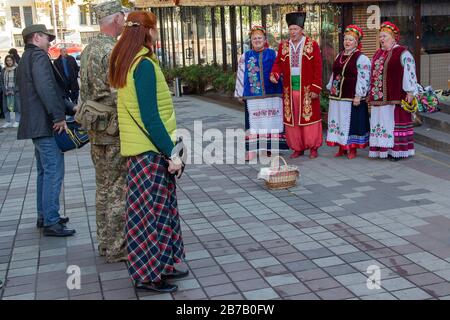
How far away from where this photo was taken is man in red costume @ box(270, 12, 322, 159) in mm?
8125

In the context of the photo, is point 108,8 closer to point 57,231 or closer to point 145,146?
point 145,146

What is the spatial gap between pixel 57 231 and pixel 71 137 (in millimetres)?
876

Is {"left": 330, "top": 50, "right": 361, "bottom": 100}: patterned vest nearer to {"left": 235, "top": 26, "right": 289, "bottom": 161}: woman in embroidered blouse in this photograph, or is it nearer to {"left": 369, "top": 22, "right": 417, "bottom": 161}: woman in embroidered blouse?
{"left": 369, "top": 22, "right": 417, "bottom": 161}: woman in embroidered blouse

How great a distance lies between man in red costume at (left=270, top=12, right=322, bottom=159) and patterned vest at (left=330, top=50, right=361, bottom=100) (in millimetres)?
212

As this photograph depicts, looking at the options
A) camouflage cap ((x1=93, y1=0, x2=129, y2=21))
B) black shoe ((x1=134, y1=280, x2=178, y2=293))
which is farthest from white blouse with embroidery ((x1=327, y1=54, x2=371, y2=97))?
black shoe ((x1=134, y1=280, x2=178, y2=293))

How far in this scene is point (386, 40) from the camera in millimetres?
7688

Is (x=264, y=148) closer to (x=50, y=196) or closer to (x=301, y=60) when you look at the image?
(x=301, y=60)

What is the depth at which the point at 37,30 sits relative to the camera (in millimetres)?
5574

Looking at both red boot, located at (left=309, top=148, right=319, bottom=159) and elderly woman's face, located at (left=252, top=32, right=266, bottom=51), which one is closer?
elderly woman's face, located at (left=252, top=32, right=266, bottom=51)

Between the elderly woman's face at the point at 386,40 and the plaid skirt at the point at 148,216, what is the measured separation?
443cm

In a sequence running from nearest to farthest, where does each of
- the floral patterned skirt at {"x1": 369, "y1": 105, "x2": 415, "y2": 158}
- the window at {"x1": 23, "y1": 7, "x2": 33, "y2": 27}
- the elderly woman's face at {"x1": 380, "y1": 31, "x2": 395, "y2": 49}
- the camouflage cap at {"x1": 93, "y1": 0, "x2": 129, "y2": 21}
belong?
the camouflage cap at {"x1": 93, "y1": 0, "x2": 129, "y2": 21} < the elderly woman's face at {"x1": 380, "y1": 31, "x2": 395, "y2": 49} < the floral patterned skirt at {"x1": 369, "y1": 105, "x2": 415, "y2": 158} < the window at {"x1": 23, "y1": 7, "x2": 33, "y2": 27}

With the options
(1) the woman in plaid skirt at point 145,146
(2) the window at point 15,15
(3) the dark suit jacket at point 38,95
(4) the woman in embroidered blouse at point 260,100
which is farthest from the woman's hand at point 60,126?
(2) the window at point 15,15
